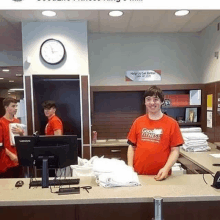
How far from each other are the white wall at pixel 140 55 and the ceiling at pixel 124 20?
0.47 ft

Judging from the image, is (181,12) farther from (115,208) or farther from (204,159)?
(115,208)

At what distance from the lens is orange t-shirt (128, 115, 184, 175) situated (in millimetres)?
1898

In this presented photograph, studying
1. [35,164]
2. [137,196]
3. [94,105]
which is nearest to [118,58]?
[94,105]

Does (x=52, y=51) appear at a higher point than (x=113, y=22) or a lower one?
lower

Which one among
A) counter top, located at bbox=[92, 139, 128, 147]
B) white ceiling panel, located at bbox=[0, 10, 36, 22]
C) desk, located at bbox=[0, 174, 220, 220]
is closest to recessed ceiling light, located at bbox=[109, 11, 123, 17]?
white ceiling panel, located at bbox=[0, 10, 36, 22]

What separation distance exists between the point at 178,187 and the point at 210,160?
1324 millimetres

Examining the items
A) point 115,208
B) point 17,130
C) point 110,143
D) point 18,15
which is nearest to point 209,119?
point 110,143

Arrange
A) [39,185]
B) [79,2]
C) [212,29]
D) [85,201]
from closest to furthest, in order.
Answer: [85,201], [39,185], [79,2], [212,29]

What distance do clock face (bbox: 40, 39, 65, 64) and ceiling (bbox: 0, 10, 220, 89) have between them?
0.34 meters

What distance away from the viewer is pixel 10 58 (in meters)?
4.64

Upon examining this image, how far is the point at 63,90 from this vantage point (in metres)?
3.77

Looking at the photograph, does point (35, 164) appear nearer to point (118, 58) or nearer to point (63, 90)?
point (63, 90)

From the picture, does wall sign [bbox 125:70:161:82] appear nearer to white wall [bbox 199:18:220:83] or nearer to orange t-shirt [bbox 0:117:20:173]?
white wall [bbox 199:18:220:83]

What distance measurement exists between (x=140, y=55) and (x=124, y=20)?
824 millimetres
